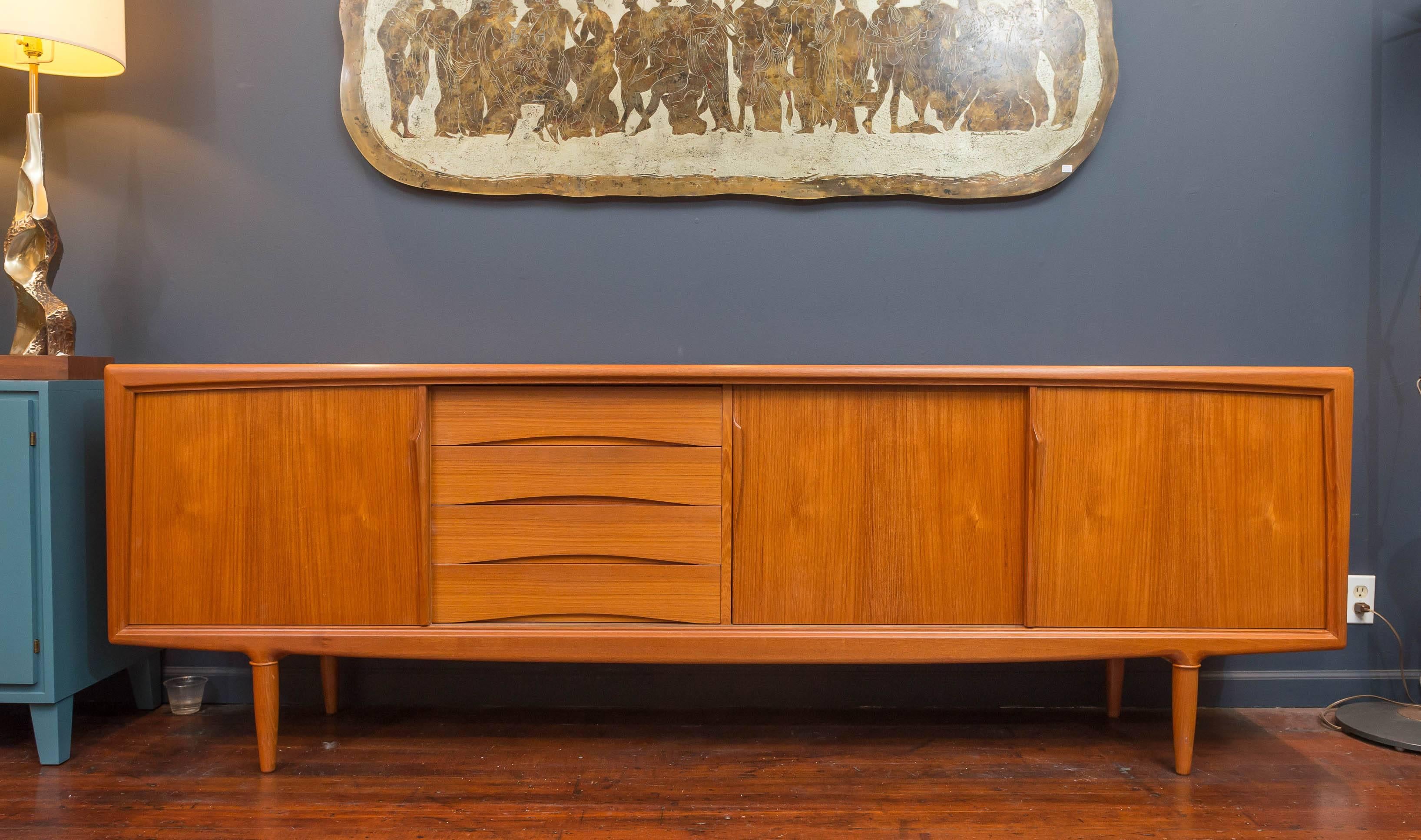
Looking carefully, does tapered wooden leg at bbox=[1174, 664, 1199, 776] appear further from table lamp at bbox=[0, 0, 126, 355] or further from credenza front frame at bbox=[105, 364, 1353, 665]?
table lamp at bbox=[0, 0, 126, 355]

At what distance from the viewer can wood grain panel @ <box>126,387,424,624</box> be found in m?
1.49

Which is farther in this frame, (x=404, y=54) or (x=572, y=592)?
(x=404, y=54)

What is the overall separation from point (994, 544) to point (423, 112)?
153cm

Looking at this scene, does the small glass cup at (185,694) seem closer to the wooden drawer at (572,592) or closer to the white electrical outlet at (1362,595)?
the wooden drawer at (572,592)

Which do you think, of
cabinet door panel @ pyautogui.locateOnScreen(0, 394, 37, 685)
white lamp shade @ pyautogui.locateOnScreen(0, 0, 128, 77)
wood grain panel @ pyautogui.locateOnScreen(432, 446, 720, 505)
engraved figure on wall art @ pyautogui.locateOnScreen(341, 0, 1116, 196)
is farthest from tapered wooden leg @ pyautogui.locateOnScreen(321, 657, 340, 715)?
white lamp shade @ pyautogui.locateOnScreen(0, 0, 128, 77)

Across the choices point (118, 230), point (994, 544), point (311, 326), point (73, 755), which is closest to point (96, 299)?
point (118, 230)

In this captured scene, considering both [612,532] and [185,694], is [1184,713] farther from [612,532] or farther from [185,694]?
[185,694]

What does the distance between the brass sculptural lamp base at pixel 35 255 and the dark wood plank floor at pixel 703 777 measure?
810mm

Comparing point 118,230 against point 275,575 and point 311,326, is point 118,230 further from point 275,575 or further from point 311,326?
point 275,575

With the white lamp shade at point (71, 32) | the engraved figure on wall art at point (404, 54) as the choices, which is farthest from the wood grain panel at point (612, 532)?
the white lamp shade at point (71, 32)

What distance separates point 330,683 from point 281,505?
57 cm

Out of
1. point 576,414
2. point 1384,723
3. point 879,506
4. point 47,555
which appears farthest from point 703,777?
point 1384,723

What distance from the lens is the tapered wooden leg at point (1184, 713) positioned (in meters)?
1.52

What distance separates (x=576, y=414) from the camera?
1495mm
